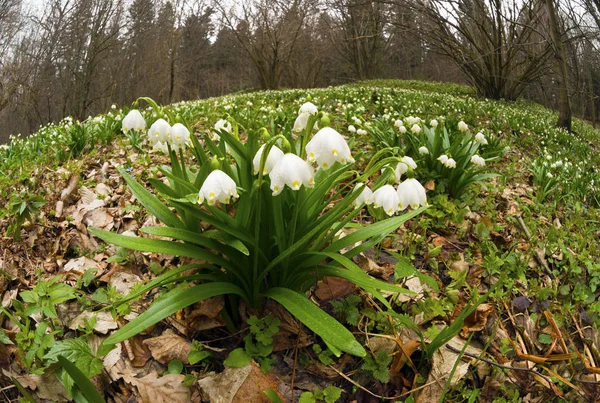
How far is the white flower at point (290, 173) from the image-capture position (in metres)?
1.25

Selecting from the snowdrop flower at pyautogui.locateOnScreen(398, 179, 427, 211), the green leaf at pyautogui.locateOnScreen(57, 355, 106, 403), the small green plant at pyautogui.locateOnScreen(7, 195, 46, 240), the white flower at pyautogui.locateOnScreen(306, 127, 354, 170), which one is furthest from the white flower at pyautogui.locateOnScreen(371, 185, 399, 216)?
the small green plant at pyautogui.locateOnScreen(7, 195, 46, 240)

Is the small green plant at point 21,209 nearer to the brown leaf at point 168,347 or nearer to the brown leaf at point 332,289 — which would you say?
the brown leaf at point 168,347

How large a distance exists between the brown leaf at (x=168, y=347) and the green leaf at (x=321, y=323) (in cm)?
42

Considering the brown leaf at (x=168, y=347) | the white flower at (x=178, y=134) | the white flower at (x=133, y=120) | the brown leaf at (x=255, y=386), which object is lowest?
the brown leaf at (x=255, y=386)

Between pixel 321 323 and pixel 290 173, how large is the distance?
51cm

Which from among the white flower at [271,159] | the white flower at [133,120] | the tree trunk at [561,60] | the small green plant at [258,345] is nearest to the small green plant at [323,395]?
the small green plant at [258,345]

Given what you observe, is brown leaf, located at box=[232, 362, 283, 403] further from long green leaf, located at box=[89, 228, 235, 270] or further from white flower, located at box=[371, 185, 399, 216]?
white flower, located at box=[371, 185, 399, 216]

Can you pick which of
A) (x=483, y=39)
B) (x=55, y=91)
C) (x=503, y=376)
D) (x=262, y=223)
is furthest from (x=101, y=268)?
(x=55, y=91)

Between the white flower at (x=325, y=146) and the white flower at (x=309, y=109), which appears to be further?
the white flower at (x=309, y=109)

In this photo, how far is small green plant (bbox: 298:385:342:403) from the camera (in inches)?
55.2

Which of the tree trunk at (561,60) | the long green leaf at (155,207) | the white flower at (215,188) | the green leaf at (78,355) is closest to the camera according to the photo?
the white flower at (215,188)

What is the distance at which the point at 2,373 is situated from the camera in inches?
60.2

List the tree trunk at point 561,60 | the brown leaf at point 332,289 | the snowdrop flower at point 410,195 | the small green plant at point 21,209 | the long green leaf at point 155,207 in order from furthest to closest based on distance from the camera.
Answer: the tree trunk at point 561,60 → the small green plant at point 21,209 → the brown leaf at point 332,289 → the long green leaf at point 155,207 → the snowdrop flower at point 410,195

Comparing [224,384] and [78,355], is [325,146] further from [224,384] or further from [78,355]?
[78,355]
